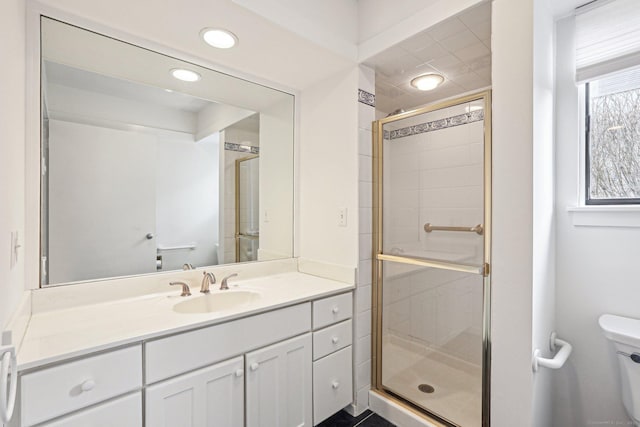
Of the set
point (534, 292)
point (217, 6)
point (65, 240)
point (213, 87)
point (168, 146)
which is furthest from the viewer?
point (213, 87)

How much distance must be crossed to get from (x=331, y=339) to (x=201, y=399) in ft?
2.35

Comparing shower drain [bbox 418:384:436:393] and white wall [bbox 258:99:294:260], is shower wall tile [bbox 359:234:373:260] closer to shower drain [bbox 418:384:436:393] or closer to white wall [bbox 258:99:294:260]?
white wall [bbox 258:99:294:260]

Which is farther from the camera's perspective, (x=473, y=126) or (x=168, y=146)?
(x=168, y=146)

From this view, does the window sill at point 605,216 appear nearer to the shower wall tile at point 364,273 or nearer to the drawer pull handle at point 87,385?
the shower wall tile at point 364,273

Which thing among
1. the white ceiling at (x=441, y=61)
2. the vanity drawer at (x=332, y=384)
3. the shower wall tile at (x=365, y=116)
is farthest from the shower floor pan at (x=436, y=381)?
the white ceiling at (x=441, y=61)

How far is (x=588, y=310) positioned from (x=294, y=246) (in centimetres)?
168

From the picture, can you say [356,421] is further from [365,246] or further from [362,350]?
[365,246]

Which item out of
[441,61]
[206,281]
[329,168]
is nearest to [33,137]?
[206,281]

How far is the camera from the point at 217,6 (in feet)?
4.25

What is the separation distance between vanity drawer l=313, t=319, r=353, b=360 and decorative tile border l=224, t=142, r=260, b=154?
1.25 m

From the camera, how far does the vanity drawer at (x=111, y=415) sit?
913mm

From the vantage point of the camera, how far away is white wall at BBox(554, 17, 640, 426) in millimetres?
1349

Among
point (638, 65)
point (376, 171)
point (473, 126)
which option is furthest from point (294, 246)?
point (638, 65)

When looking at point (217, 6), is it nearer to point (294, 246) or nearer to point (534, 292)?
point (294, 246)
